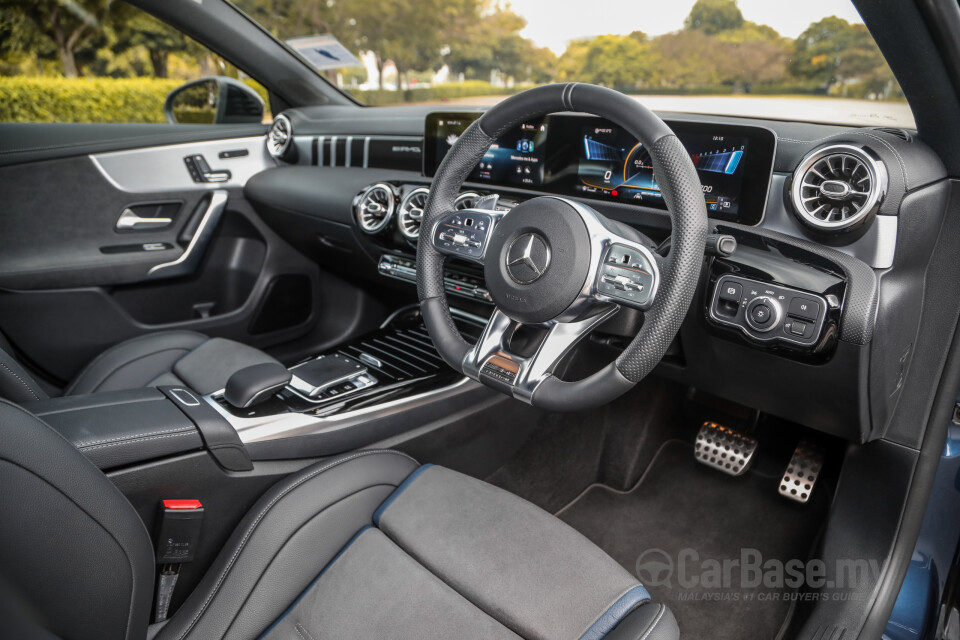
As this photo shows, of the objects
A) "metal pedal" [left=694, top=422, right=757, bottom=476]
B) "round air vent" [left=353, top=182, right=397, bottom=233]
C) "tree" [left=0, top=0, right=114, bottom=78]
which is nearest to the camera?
"metal pedal" [left=694, top=422, right=757, bottom=476]

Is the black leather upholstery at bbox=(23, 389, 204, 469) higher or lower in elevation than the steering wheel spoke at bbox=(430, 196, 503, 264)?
lower

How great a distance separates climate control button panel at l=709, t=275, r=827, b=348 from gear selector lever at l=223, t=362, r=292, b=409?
0.97 m

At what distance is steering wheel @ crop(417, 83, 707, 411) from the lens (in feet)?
3.59

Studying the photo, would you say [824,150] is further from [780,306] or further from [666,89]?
[666,89]

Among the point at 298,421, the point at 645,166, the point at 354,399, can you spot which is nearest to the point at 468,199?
the point at 645,166

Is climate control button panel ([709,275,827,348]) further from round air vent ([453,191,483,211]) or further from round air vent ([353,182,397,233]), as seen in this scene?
round air vent ([353,182,397,233])

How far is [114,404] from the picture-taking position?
4.47ft

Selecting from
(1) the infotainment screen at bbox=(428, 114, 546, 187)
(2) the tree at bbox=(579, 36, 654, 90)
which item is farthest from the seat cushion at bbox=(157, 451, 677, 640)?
(2) the tree at bbox=(579, 36, 654, 90)

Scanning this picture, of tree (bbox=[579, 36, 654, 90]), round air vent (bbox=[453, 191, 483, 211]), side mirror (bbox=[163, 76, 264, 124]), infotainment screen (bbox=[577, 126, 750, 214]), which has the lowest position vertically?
round air vent (bbox=[453, 191, 483, 211])

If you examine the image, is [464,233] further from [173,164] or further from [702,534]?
[173,164]

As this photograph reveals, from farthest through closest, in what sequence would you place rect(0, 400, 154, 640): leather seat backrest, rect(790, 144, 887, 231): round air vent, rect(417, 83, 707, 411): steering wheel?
rect(790, 144, 887, 231): round air vent
rect(417, 83, 707, 411): steering wheel
rect(0, 400, 154, 640): leather seat backrest

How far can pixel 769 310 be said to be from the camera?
4.33 ft

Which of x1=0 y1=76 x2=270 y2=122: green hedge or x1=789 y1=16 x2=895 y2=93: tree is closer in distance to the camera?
x1=789 y1=16 x2=895 y2=93: tree

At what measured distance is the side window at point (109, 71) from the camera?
2.41 metres
